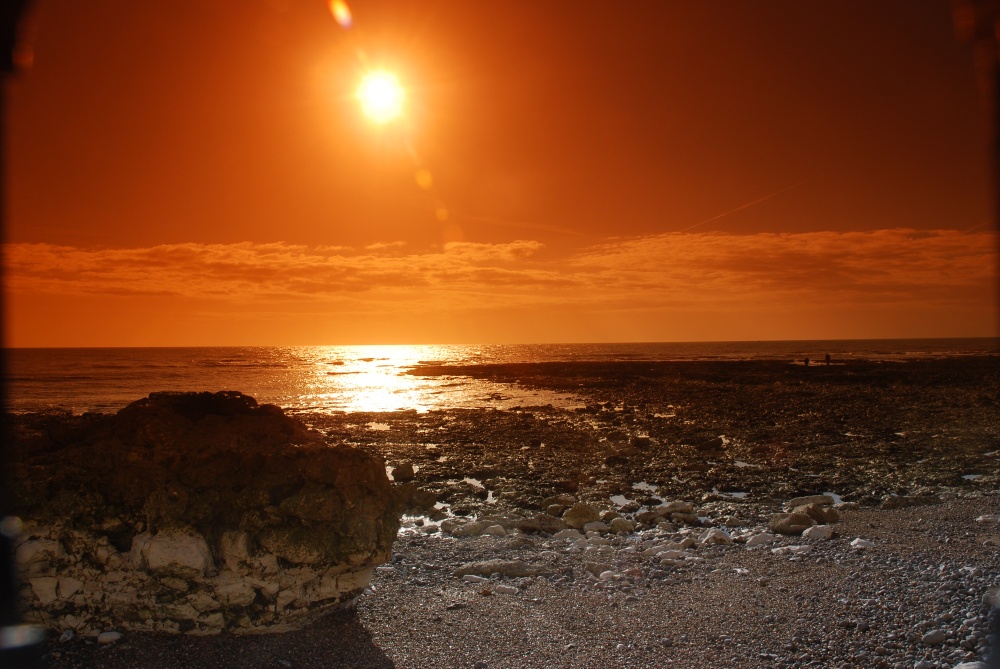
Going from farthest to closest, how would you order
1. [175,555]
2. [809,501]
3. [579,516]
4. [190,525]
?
[809,501], [579,516], [190,525], [175,555]

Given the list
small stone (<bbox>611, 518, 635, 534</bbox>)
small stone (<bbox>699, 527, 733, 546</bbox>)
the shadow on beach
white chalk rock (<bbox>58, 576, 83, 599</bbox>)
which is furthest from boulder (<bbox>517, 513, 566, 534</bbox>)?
white chalk rock (<bbox>58, 576, 83, 599</bbox>)

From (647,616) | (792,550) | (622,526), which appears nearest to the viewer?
(647,616)

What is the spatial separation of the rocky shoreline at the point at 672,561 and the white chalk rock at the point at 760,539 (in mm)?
50

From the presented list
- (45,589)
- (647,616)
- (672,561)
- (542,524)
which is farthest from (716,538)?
(45,589)

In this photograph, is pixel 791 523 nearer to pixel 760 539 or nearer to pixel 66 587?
pixel 760 539

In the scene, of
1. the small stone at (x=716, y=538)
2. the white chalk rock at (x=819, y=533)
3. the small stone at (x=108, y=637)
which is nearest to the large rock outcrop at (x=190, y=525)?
the small stone at (x=108, y=637)

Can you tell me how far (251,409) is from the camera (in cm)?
834

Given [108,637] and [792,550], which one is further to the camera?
[792,550]

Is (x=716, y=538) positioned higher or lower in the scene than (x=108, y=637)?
lower

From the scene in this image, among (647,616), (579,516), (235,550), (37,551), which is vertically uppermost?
(37,551)

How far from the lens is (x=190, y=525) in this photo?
21.7 feet

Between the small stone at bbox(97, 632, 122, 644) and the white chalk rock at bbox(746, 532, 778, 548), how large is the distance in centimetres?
822

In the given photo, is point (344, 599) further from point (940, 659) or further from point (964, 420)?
point (964, 420)

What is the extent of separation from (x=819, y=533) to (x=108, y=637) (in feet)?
31.3
